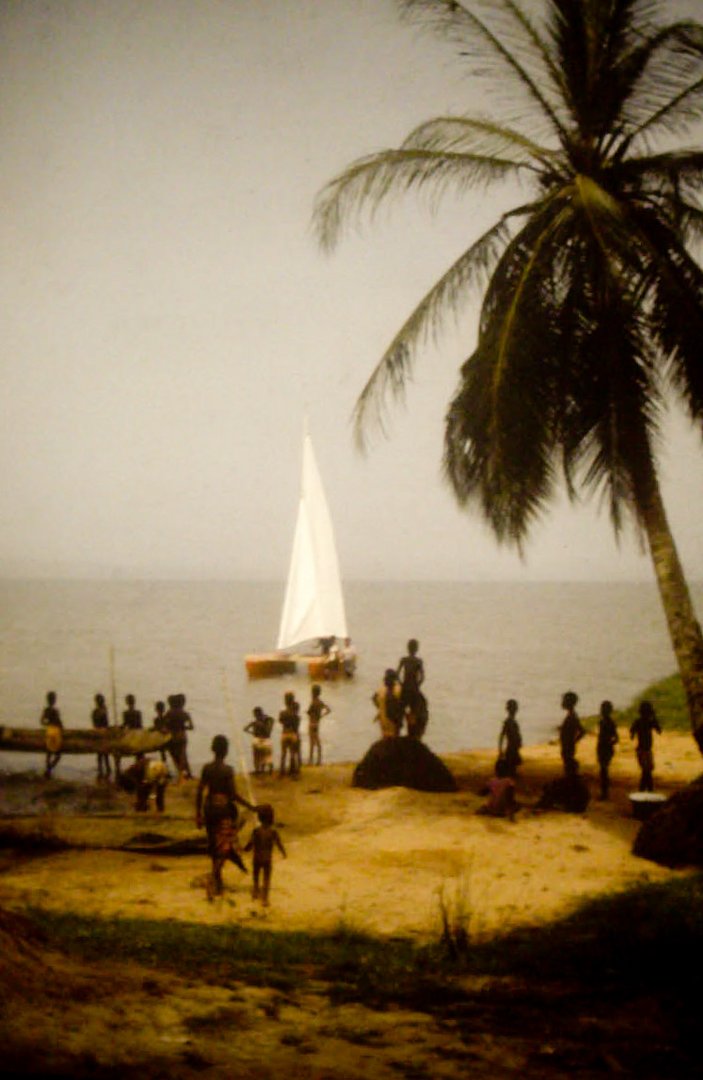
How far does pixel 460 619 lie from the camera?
412 feet

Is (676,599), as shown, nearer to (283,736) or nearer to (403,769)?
(403,769)

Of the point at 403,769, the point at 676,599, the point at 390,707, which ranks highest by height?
the point at 676,599

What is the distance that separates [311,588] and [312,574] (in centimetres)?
86

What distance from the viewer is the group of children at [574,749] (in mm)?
12648

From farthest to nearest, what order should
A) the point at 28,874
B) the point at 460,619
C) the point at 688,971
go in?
the point at 460,619 → the point at 28,874 → the point at 688,971

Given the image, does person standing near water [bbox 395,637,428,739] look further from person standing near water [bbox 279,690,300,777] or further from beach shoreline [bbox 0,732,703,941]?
person standing near water [bbox 279,690,300,777]

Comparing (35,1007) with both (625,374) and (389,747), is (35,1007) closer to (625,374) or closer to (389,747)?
(625,374)

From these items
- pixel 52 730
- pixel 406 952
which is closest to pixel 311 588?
pixel 52 730

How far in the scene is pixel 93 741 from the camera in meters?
18.8

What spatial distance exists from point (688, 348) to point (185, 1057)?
346 inches

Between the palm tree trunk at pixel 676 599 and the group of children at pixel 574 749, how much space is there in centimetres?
287

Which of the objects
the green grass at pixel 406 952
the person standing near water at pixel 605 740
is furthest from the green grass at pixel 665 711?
the green grass at pixel 406 952

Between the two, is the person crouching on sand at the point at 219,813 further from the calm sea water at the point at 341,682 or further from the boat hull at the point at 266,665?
the boat hull at the point at 266,665

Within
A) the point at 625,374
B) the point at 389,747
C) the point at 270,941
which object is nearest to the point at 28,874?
the point at 270,941
